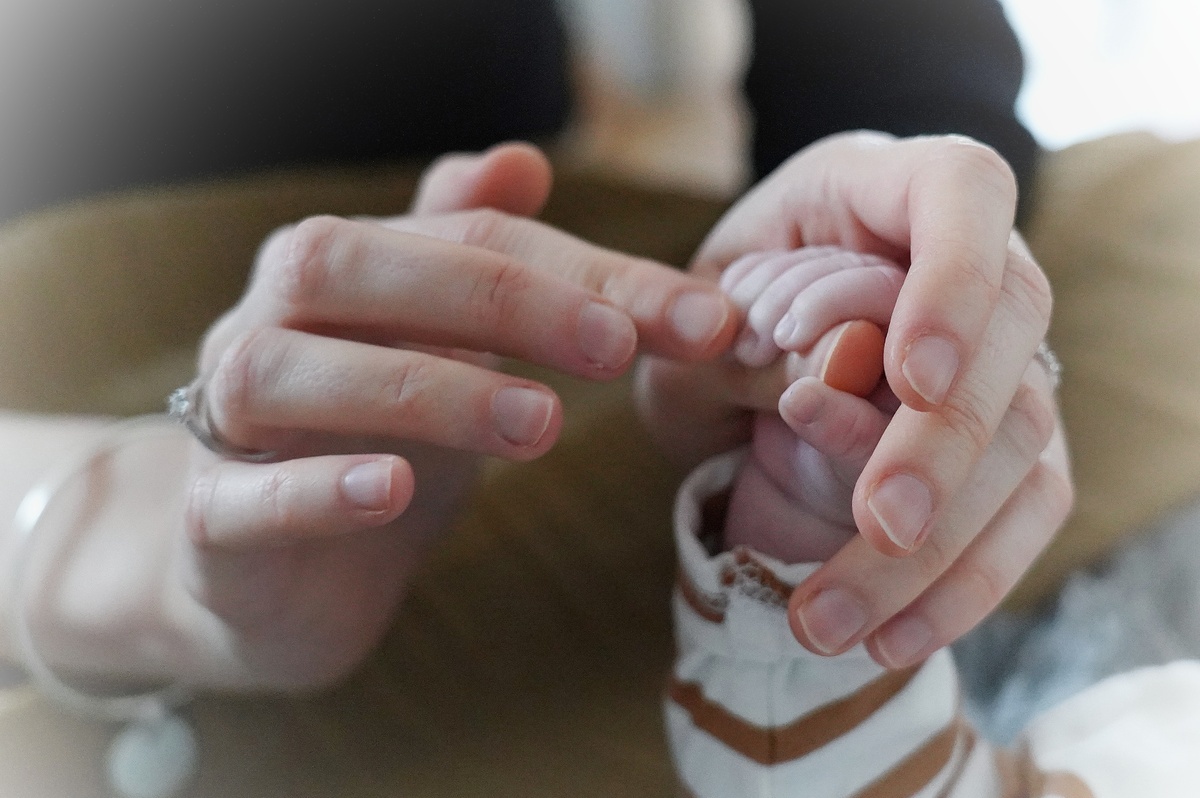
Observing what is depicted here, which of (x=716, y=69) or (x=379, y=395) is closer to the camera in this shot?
(x=379, y=395)

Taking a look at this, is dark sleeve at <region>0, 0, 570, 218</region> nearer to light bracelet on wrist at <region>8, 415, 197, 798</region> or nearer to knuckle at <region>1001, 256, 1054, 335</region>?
light bracelet on wrist at <region>8, 415, 197, 798</region>

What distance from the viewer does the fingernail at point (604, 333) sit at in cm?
31

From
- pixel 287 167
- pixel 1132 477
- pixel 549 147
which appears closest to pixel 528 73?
pixel 549 147

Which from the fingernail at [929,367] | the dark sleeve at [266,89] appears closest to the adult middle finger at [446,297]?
the fingernail at [929,367]

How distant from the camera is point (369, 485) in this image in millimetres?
281

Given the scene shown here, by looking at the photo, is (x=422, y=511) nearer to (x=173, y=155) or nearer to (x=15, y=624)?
(x=15, y=624)

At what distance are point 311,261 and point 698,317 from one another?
148mm

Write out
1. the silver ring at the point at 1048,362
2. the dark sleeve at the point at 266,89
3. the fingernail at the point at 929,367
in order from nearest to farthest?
the fingernail at the point at 929,367
the silver ring at the point at 1048,362
the dark sleeve at the point at 266,89

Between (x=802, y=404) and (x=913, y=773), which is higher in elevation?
(x=802, y=404)

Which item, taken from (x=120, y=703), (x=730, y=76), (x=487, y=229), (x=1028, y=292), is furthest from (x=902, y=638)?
(x=730, y=76)

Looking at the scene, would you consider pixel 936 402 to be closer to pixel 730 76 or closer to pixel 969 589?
pixel 969 589

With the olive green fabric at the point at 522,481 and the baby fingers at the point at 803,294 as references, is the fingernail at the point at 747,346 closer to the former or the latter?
the baby fingers at the point at 803,294

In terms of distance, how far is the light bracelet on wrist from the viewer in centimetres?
37

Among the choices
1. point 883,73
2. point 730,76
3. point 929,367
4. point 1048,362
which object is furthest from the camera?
point 730,76
